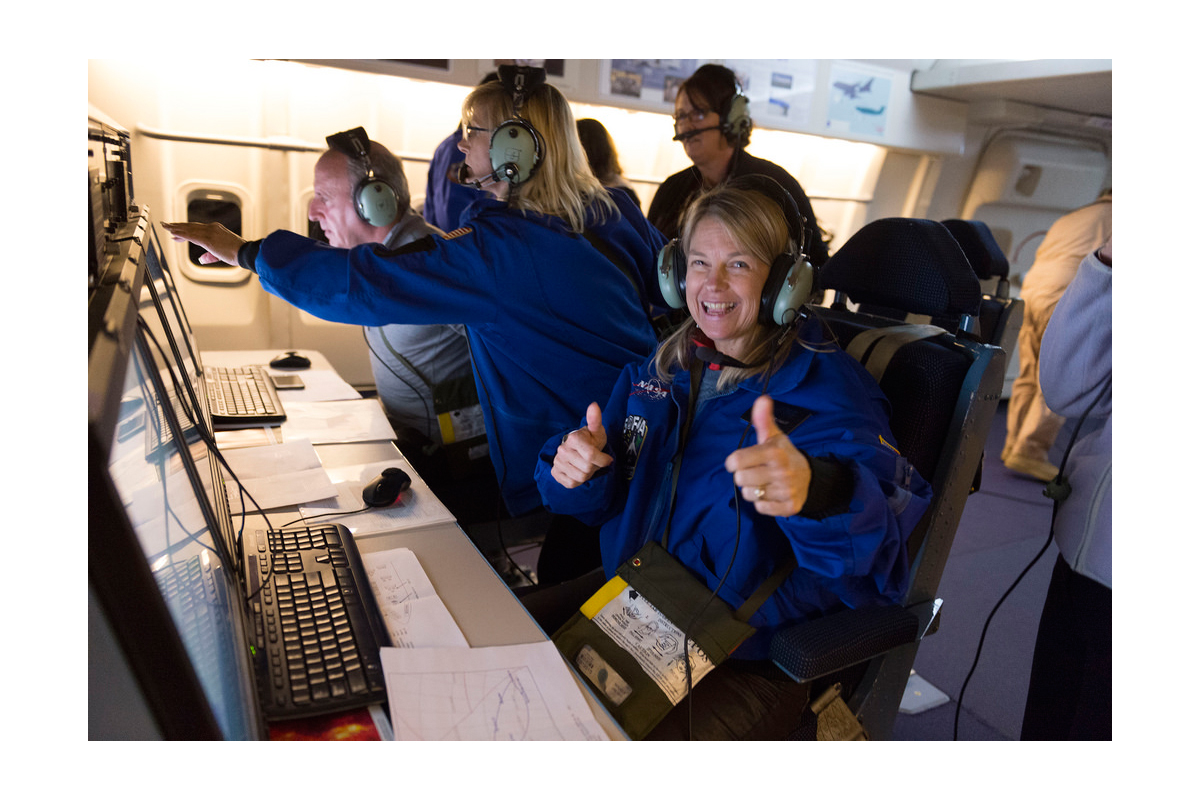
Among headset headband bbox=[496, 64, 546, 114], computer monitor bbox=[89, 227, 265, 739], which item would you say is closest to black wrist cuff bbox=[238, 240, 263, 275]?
computer monitor bbox=[89, 227, 265, 739]

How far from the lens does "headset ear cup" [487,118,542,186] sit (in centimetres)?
167

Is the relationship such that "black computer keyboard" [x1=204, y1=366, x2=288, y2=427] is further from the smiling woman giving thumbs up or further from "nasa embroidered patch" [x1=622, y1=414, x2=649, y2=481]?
"nasa embroidered patch" [x1=622, y1=414, x2=649, y2=481]

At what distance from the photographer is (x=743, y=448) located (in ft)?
3.70

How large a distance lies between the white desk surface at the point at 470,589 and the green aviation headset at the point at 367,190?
97cm

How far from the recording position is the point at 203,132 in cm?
329

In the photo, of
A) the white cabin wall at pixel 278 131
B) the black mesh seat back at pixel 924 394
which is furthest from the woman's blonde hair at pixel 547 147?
the white cabin wall at pixel 278 131

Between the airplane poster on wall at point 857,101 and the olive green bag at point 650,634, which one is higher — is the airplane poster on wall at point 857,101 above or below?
above

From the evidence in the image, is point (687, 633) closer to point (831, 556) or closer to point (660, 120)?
point (831, 556)

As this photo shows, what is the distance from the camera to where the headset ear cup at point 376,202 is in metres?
2.00

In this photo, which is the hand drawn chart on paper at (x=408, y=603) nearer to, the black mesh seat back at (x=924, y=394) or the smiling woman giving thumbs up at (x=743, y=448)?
the smiling woman giving thumbs up at (x=743, y=448)

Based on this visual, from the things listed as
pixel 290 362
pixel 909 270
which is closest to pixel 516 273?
pixel 909 270

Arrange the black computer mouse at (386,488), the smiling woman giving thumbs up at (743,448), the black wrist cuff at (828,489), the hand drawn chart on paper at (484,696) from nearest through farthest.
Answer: the hand drawn chart on paper at (484,696) → the black wrist cuff at (828,489) → the smiling woman giving thumbs up at (743,448) → the black computer mouse at (386,488)

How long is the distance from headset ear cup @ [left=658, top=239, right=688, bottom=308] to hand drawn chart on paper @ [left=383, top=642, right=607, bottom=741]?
0.74 meters

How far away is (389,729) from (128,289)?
0.69m
